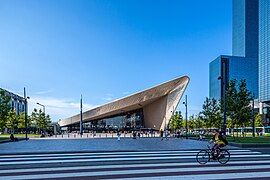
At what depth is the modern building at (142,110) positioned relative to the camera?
53.8 m

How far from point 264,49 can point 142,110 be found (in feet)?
252

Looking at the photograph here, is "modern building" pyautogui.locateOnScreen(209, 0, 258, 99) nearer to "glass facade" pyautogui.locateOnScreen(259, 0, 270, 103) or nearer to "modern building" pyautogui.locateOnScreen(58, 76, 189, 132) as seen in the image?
"glass facade" pyautogui.locateOnScreen(259, 0, 270, 103)

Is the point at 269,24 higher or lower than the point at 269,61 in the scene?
higher

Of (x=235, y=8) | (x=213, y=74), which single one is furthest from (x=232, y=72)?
(x=235, y=8)

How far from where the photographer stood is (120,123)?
7506cm

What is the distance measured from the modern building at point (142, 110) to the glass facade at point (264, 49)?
226 ft

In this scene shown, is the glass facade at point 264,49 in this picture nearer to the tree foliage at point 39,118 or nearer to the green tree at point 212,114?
the green tree at point 212,114

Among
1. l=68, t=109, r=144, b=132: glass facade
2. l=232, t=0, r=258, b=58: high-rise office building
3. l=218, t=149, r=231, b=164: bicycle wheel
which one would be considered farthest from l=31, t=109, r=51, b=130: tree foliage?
l=232, t=0, r=258, b=58: high-rise office building

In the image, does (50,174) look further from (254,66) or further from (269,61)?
(254,66)

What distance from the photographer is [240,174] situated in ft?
25.3

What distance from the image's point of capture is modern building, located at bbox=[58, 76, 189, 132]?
53.8m

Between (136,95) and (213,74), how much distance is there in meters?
81.0

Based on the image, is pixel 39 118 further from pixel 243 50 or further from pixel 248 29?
pixel 248 29

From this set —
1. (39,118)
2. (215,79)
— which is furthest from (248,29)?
(39,118)
